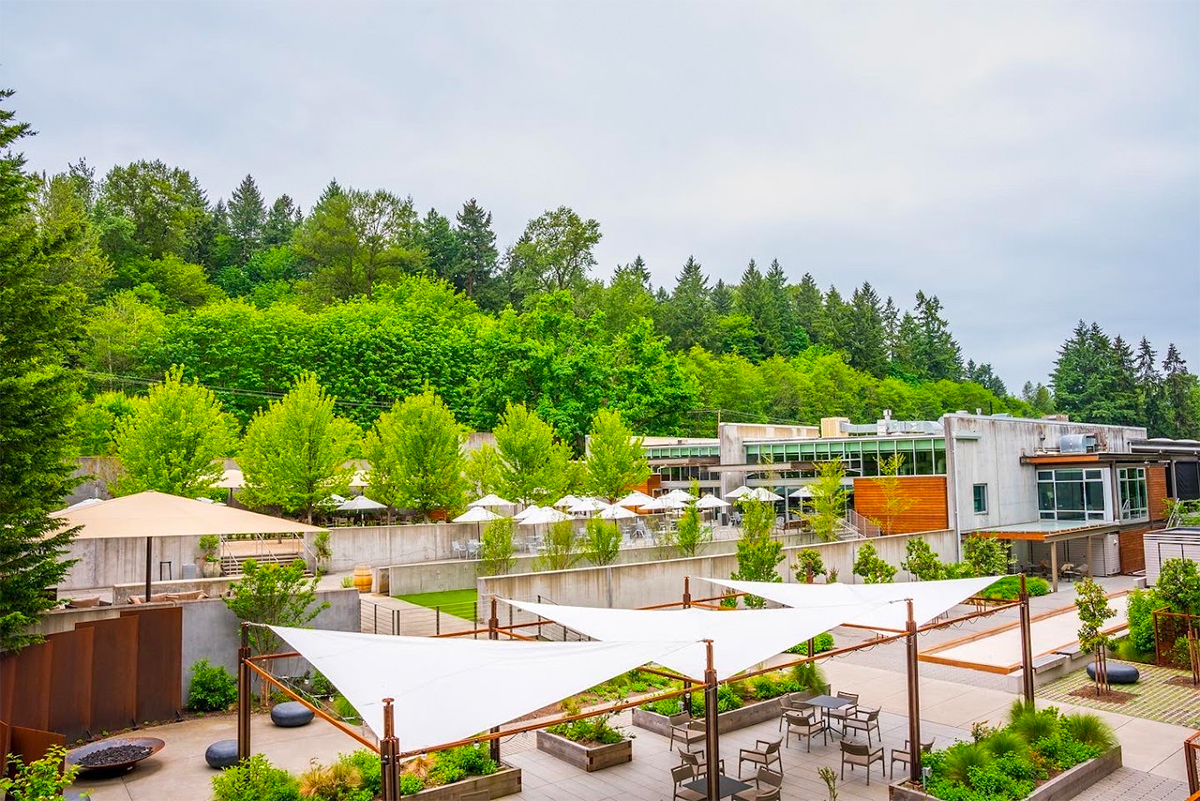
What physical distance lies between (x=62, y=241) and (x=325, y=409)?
60.0ft

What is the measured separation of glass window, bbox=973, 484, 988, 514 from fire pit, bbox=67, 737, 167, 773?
107 ft

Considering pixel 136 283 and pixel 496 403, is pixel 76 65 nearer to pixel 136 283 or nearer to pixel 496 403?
pixel 496 403

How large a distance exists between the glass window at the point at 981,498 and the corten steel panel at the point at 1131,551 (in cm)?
596

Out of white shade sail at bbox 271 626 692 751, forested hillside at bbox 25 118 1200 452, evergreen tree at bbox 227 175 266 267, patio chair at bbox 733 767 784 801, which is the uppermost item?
evergreen tree at bbox 227 175 266 267

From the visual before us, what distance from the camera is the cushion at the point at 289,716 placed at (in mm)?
14195

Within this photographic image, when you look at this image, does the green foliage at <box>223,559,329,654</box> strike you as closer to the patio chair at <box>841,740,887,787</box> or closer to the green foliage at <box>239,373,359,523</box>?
the patio chair at <box>841,740,887,787</box>

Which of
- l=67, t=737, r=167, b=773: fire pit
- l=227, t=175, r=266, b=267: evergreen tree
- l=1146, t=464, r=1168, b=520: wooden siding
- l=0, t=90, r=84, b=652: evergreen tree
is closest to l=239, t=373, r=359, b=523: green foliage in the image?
l=0, t=90, r=84, b=652: evergreen tree

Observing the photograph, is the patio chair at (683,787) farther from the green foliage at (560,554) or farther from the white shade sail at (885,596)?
the green foliage at (560,554)

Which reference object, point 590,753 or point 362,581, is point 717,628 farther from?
point 362,581

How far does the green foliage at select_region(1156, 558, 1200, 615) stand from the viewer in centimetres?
1805

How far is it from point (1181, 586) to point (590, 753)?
14.8 meters

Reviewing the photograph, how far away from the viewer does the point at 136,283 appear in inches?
2384

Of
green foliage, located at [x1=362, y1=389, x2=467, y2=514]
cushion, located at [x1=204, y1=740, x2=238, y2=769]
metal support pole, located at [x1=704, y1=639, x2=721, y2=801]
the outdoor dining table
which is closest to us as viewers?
metal support pole, located at [x1=704, y1=639, x2=721, y2=801]

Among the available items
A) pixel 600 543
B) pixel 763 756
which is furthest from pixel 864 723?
pixel 600 543
